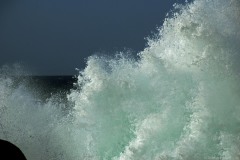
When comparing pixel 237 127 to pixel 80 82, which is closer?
pixel 237 127

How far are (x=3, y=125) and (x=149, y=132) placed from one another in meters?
6.09

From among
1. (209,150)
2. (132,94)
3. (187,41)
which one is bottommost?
(209,150)

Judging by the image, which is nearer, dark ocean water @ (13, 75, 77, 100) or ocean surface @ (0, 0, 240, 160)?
ocean surface @ (0, 0, 240, 160)

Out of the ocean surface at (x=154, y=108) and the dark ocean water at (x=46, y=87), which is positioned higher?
the dark ocean water at (x=46, y=87)

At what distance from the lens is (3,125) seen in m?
16.8

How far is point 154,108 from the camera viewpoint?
1495 centimetres

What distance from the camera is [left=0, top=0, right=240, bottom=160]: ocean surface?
512 inches

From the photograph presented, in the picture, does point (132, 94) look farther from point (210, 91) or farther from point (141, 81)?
point (210, 91)

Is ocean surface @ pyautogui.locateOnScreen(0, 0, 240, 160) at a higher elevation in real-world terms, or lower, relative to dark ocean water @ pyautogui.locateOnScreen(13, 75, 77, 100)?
lower

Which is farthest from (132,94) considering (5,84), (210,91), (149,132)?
(5,84)

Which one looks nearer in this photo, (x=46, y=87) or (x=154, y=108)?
(x=154, y=108)

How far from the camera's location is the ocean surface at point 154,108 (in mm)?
13000

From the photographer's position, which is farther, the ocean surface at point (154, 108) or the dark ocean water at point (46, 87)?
the dark ocean water at point (46, 87)

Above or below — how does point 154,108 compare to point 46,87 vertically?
below
